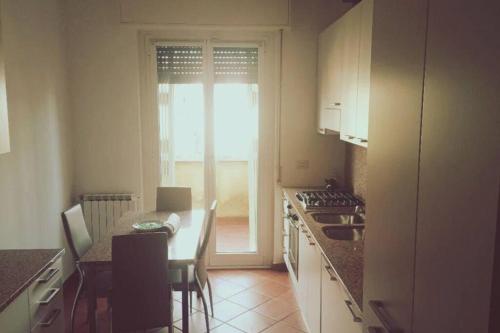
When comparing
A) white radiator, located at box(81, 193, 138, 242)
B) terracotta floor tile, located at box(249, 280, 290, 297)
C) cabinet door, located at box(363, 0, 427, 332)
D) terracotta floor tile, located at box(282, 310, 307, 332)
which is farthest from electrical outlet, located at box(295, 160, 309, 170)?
cabinet door, located at box(363, 0, 427, 332)

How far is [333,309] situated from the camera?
225 centimetres

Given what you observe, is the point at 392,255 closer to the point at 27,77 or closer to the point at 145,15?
the point at 27,77

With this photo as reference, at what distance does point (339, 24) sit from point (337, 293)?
7.01 ft

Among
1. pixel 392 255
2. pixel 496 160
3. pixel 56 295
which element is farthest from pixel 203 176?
pixel 496 160

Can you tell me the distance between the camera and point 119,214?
4336mm

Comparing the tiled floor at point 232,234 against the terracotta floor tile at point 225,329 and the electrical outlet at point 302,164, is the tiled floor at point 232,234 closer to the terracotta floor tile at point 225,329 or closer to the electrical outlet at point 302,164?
the electrical outlet at point 302,164

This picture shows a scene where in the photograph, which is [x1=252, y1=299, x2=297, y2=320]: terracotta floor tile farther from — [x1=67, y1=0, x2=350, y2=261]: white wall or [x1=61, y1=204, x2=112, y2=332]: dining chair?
[x1=61, y1=204, x2=112, y2=332]: dining chair

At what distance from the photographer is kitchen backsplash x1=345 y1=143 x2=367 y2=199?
149 inches

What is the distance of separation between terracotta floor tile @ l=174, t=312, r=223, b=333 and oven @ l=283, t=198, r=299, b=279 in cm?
76

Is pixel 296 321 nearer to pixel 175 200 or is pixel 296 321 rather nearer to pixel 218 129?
pixel 175 200

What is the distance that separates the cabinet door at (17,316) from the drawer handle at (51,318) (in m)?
0.18

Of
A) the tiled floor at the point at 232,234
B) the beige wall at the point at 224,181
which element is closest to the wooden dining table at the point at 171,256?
the beige wall at the point at 224,181

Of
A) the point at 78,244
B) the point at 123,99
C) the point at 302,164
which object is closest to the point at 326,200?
the point at 302,164

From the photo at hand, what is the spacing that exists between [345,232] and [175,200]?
170cm
